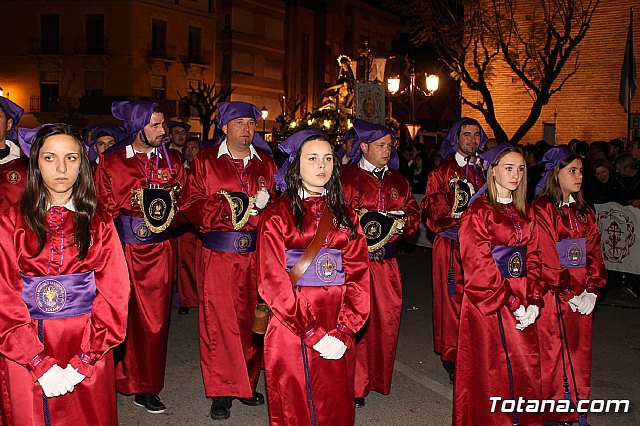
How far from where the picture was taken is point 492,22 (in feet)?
66.0

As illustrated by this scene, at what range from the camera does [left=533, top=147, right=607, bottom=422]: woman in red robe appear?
516 cm

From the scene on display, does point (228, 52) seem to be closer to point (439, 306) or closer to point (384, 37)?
point (384, 37)

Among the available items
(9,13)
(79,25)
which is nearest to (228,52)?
(79,25)

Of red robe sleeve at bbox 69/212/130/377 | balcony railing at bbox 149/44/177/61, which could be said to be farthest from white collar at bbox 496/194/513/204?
balcony railing at bbox 149/44/177/61

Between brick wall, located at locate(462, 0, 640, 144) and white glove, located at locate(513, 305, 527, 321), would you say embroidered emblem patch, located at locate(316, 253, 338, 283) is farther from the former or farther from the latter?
brick wall, located at locate(462, 0, 640, 144)

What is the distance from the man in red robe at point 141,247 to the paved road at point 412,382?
0.30 m

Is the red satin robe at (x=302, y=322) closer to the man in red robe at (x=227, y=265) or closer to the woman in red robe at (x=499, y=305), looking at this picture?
the woman in red robe at (x=499, y=305)

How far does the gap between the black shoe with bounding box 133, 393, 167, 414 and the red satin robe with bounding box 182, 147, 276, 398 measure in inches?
16.6

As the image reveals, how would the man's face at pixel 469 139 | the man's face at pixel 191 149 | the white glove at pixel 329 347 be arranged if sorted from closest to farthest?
the white glove at pixel 329 347
the man's face at pixel 469 139
the man's face at pixel 191 149

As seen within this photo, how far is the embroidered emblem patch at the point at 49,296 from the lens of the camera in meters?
3.54

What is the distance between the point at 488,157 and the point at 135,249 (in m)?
2.97

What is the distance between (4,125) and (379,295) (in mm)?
3443

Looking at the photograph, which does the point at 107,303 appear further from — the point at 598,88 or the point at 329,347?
the point at 598,88

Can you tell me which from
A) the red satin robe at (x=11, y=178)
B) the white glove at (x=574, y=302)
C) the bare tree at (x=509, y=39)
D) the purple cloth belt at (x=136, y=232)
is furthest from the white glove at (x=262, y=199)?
the bare tree at (x=509, y=39)
